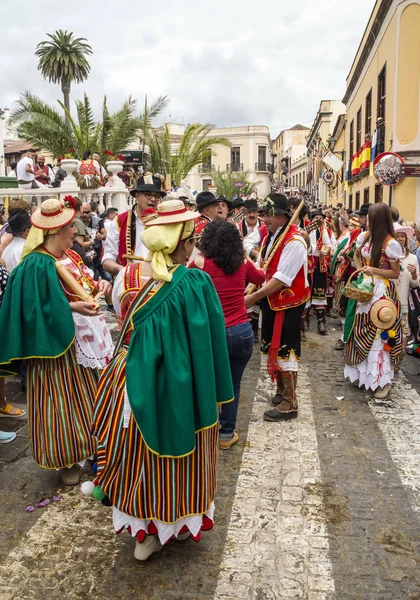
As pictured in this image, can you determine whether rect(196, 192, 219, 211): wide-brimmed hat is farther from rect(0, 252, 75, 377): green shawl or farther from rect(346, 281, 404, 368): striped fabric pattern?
rect(0, 252, 75, 377): green shawl

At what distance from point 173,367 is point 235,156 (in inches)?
2444

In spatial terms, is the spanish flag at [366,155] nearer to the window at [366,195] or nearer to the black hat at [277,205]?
the window at [366,195]

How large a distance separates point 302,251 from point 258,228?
142 inches

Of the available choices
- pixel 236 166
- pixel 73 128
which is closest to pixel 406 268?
pixel 73 128

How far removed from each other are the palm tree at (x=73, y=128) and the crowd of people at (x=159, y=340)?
11572 millimetres

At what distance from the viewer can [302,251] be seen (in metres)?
4.80

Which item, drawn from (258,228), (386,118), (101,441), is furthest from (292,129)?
(101,441)

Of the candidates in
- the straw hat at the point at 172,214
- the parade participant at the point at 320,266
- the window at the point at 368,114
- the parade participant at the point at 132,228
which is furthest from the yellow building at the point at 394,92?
the straw hat at the point at 172,214

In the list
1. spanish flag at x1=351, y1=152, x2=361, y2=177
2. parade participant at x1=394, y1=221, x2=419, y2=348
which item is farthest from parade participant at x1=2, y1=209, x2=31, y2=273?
spanish flag at x1=351, y1=152, x2=361, y2=177

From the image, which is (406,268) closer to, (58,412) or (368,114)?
(58,412)

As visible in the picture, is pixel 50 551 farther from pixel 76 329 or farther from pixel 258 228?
pixel 258 228

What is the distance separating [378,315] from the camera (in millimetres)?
5469

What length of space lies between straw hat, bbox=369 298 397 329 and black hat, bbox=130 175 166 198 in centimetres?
244

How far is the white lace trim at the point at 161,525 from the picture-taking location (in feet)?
9.55
